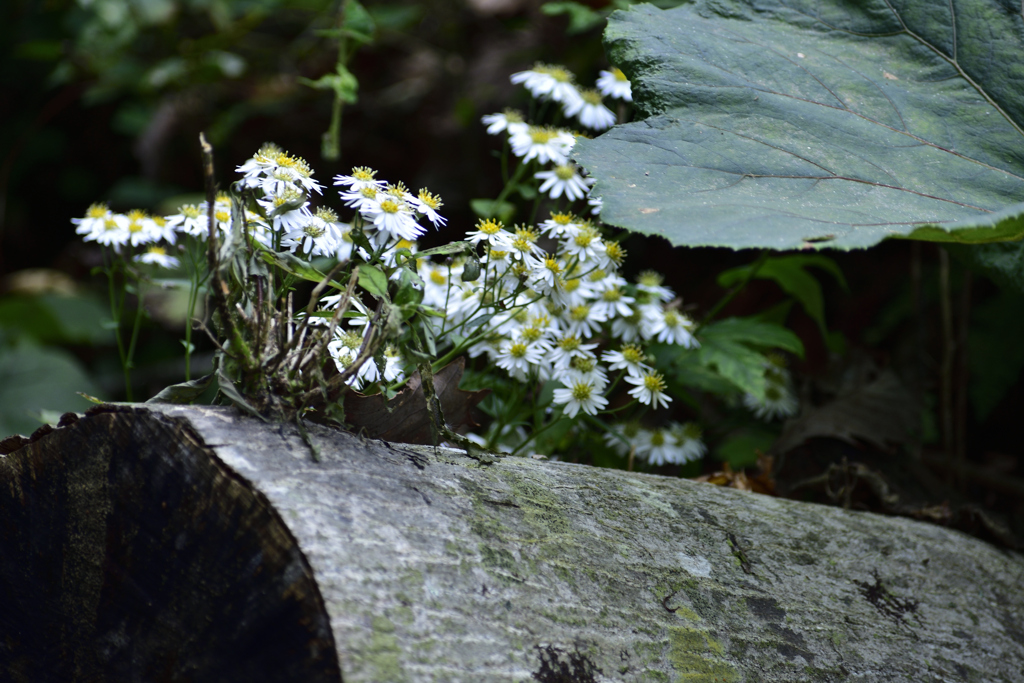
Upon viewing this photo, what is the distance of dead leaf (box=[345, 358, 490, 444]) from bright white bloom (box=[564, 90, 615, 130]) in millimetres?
657

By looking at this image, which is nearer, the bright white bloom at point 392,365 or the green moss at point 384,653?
the green moss at point 384,653

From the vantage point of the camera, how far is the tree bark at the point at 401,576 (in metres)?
0.68

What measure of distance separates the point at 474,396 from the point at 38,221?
4.69m

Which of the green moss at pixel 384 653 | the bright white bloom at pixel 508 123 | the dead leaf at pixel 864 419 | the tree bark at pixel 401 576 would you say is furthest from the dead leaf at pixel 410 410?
the dead leaf at pixel 864 419

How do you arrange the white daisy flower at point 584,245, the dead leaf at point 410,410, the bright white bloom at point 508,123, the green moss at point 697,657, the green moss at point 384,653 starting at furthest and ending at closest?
the bright white bloom at point 508,123 < the white daisy flower at point 584,245 < the dead leaf at point 410,410 < the green moss at point 697,657 < the green moss at point 384,653

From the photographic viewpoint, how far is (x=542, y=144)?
1.32 metres

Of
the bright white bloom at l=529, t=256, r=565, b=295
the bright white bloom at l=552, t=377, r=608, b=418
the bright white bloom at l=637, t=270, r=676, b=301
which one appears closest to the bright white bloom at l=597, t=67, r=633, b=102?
the bright white bloom at l=637, t=270, r=676, b=301

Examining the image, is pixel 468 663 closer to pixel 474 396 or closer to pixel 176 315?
pixel 474 396

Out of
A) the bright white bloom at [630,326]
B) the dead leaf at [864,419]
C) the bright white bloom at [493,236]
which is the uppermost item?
the bright white bloom at [493,236]

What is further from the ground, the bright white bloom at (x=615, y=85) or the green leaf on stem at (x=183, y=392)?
the bright white bloom at (x=615, y=85)

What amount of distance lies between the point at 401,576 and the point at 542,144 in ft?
2.91

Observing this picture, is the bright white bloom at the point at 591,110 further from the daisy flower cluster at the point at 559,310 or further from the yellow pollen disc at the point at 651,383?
the yellow pollen disc at the point at 651,383

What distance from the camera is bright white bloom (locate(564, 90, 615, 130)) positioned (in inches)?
57.2

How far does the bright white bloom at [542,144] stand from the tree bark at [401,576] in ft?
1.96
